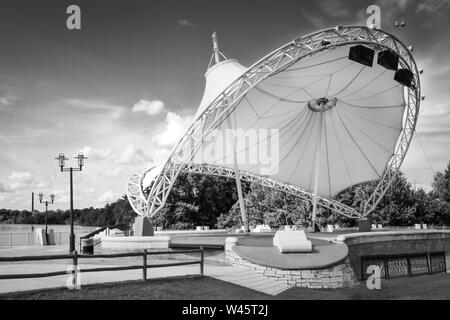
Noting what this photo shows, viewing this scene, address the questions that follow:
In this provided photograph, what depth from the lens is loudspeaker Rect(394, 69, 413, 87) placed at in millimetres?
32500

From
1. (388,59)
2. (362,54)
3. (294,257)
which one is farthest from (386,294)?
(388,59)

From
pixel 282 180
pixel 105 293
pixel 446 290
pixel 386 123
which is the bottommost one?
pixel 446 290

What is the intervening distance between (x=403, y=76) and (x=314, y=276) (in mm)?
22239

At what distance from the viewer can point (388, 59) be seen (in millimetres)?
30719

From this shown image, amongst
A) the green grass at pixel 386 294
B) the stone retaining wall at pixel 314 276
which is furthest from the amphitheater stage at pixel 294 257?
the green grass at pixel 386 294

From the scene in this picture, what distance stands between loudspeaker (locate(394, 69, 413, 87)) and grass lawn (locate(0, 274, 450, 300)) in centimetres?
2051

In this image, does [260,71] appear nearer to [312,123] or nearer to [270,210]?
[312,123]

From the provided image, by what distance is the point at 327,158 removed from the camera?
48.1 metres

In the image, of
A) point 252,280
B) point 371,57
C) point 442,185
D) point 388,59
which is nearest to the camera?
point 252,280

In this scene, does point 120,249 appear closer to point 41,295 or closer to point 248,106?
point 41,295

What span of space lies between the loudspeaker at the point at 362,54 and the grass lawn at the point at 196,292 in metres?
17.8

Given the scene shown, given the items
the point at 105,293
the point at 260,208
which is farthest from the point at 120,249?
the point at 260,208

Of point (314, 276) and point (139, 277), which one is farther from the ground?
point (139, 277)

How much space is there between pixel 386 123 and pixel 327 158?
25.1 feet
